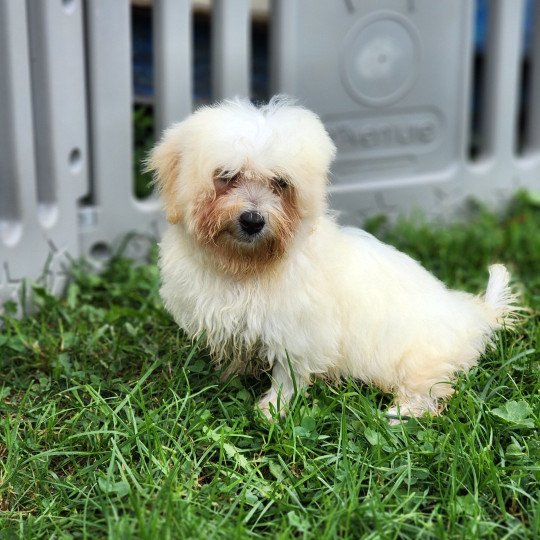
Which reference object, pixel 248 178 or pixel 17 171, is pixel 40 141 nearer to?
pixel 17 171

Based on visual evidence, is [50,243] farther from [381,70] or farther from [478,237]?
[478,237]

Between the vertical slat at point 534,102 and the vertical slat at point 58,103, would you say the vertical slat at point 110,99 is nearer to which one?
the vertical slat at point 58,103

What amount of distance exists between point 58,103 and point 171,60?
580 millimetres

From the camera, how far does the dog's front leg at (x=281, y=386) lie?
2.42 m

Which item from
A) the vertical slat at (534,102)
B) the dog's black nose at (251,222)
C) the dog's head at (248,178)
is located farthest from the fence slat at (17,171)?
the vertical slat at (534,102)

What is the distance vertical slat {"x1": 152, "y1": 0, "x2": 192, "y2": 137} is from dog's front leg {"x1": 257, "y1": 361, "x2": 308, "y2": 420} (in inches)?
62.2

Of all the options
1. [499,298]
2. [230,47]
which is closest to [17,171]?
[230,47]

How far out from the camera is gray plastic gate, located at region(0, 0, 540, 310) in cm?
314

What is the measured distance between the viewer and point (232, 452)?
2.20 meters

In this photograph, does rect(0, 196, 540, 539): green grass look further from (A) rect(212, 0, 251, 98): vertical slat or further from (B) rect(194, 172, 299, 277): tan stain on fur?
(A) rect(212, 0, 251, 98): vertical slat

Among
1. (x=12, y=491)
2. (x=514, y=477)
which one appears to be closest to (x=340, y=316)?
(x=514, y=477)

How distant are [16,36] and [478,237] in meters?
2.32

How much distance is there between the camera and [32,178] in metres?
3.16

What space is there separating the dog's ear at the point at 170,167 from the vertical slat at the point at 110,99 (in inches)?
46.9
